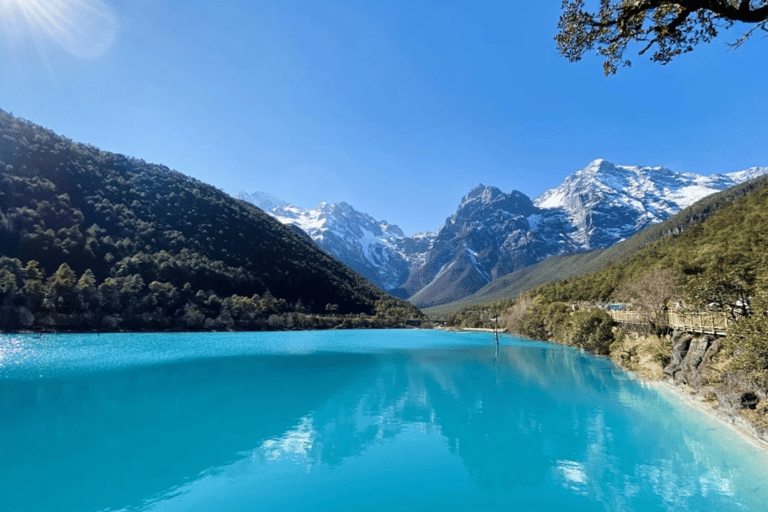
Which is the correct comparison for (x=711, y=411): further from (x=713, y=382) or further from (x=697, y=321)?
(x=697, y=321)

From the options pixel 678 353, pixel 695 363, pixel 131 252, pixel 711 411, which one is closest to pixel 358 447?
pixel 711 411

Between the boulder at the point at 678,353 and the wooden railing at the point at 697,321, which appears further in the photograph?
the boulder at the point at 678,353

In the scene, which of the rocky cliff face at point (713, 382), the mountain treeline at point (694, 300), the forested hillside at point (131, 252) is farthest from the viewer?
the forested hillside at point (131, 252)

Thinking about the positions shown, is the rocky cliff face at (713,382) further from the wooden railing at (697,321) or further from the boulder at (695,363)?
the wooden railing at (697,321)

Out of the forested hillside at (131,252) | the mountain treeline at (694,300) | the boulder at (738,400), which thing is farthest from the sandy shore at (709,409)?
the forested hillside at (131,252)

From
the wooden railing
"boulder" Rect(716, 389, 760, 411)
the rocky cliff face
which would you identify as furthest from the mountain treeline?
the wooden railing

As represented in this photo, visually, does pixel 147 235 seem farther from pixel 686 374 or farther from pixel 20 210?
pixel 686 374
